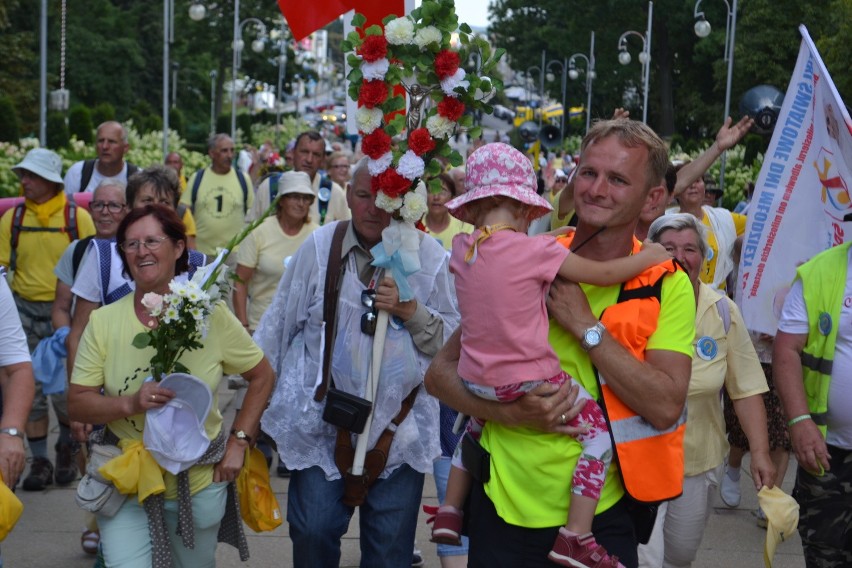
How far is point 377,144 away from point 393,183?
170 mm

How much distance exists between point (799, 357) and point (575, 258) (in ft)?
6.63

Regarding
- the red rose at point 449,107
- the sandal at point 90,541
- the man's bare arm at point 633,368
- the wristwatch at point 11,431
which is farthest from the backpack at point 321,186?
the man's bare arm at point 633,368

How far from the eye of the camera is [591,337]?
3301mm

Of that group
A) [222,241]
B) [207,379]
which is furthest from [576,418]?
[222,241]

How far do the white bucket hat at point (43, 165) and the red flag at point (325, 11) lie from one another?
2.69 meters

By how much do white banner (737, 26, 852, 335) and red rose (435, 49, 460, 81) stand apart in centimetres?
159

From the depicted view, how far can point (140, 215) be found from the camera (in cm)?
488

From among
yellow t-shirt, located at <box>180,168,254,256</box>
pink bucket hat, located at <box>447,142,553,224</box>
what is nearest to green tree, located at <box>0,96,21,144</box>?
yellow t-shirt, located at <box>180,168,254,256</box>

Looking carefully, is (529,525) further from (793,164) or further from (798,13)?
(798,13)

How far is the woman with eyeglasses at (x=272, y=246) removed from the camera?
8.62 m

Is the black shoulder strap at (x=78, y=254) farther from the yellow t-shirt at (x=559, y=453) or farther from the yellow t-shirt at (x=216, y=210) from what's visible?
the yellow t-shirt at (x=216, y=210)

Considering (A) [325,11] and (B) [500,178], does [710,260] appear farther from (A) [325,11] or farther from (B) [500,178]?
(B) [500,178]

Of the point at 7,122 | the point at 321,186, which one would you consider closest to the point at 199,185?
the point at 321,186

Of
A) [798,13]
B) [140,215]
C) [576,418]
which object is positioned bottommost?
[576,418]
